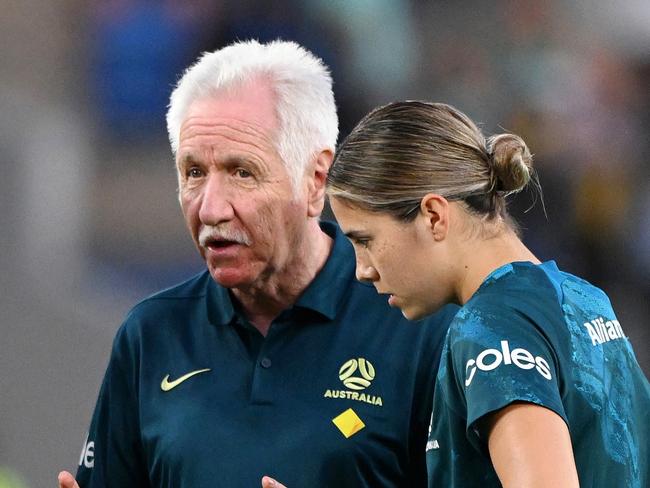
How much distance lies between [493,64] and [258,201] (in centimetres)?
414

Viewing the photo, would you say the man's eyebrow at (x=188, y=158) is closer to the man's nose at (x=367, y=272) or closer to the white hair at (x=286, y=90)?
the white hair at (x=286, y=90)

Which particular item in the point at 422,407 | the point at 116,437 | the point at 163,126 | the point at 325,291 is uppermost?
the point at 325,291

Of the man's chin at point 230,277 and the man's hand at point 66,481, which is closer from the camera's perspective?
the man's hand at point 66,481

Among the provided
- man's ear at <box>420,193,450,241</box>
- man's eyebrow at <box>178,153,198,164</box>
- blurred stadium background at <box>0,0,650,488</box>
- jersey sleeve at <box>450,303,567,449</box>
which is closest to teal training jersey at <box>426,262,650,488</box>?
jersey sleeve at <box>450,303,567,449</box>

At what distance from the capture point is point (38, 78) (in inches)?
244

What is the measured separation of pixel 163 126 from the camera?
623 centimetres

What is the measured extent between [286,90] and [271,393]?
71 centimetres

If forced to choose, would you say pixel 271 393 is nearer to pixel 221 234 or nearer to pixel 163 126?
pixel 221 234

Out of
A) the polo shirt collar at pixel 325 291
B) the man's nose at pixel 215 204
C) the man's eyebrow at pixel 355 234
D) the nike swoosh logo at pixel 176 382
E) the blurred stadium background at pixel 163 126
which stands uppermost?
the man's eyebrow at pixel 355 234

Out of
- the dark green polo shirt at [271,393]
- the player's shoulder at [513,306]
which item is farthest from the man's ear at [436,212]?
the dark green polo shirt at [271,393]

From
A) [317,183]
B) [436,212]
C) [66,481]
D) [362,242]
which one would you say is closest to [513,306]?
[436,212]

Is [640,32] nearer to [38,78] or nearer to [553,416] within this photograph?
[38,78]

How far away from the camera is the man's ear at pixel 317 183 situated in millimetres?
2754

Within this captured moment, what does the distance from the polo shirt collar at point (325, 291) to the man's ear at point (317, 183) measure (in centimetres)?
13
